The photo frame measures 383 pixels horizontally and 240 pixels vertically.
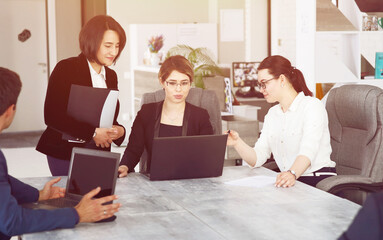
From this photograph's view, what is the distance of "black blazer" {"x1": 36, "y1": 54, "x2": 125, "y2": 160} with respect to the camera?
3.37 m

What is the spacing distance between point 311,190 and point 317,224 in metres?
0.59

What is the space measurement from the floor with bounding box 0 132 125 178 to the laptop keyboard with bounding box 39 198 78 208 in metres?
4.69

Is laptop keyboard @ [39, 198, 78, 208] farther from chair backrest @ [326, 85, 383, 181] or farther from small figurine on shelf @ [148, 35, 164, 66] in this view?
small figurine on shelf @ [148, 35, 164, 66]

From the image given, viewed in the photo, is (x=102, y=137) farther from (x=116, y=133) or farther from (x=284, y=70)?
(x=284, y=70)

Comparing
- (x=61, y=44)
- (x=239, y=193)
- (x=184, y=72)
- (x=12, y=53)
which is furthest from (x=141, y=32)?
(x=239, y=193)

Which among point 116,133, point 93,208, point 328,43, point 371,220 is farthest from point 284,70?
point 328,43

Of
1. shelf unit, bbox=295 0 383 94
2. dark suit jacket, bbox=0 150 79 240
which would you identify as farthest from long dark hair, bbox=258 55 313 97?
shelf unit, bbox=295 0 383 94

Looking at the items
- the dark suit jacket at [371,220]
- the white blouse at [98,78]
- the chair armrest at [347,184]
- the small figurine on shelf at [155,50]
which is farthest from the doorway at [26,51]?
the dark suit jacket at [371,220]

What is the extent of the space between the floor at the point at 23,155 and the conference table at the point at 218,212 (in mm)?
4413

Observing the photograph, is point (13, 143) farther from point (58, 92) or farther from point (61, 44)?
point (58, 92)

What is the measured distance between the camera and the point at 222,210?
2592 mm

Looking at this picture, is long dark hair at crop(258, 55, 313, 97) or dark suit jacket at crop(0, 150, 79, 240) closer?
dark suit jacket at crop(0, 150, 79, 240)

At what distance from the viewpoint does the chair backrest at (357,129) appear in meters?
3.60

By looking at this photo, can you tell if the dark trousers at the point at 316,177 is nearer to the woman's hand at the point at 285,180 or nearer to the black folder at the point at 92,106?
the woman's hand at the point at 285,180
